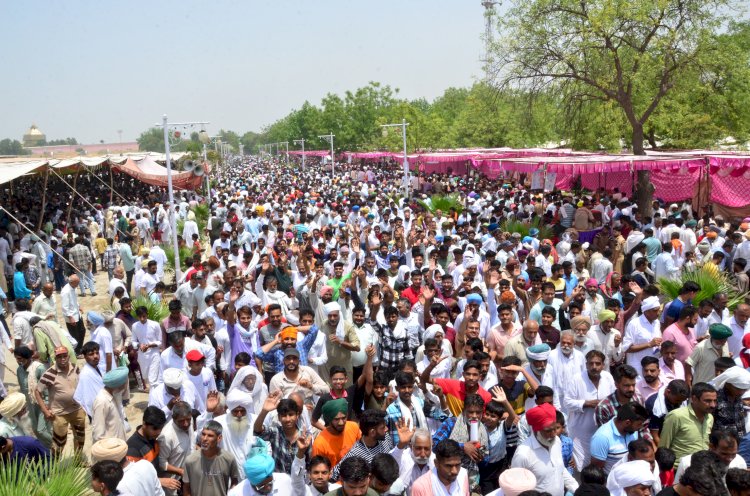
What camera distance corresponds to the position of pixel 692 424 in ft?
15.7

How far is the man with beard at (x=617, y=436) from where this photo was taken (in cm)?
471

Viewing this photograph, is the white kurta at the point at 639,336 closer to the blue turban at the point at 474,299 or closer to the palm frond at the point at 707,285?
the blue turban at the point at 474,299

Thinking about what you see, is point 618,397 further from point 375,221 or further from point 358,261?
point 375,221

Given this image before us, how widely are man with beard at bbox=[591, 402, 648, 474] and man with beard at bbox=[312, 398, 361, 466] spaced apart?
1706 mm

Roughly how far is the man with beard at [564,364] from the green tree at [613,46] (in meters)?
14.0

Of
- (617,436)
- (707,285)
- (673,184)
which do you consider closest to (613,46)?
(673,184)

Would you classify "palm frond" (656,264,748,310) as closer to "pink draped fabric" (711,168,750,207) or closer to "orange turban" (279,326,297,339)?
"orange turban" (279,326,297,339)

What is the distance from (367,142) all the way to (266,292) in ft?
179

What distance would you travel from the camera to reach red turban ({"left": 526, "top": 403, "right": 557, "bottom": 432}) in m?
4.57

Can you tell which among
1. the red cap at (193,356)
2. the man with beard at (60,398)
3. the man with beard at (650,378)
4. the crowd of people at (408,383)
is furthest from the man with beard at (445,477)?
the man with beard at (60,398)

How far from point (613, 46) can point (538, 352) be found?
16420mm

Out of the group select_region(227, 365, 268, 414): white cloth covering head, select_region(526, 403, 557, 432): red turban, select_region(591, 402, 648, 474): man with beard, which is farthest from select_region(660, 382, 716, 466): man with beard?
select_region(227, 365, 268, 414): white cloth covering head

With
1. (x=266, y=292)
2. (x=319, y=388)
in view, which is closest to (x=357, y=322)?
(x=319, y=388)

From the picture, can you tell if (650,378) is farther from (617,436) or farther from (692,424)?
(617,436)
